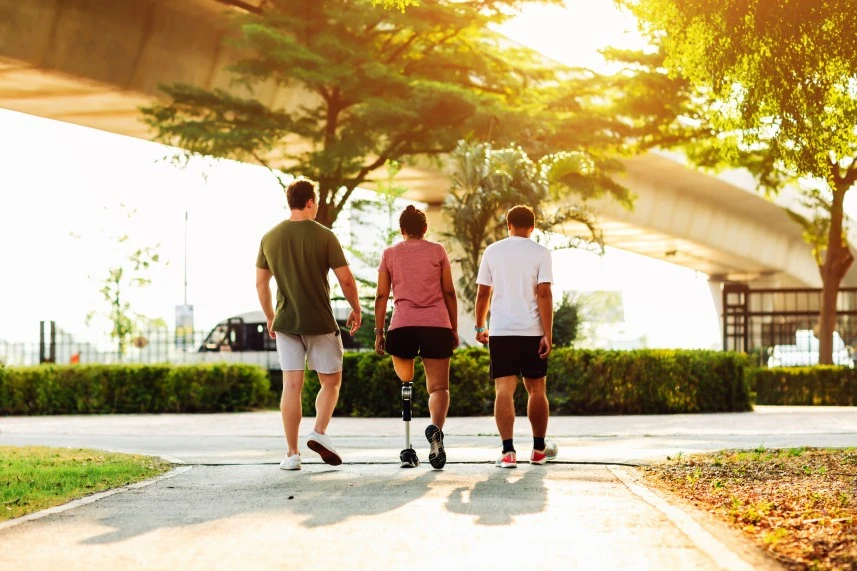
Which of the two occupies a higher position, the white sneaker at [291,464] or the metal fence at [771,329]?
the metal fence at [771,329]

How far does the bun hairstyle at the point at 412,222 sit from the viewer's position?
9.33m

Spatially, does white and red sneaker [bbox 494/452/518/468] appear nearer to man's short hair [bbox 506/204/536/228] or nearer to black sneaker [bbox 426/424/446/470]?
black sneaker [bbox 426/424/446/470]

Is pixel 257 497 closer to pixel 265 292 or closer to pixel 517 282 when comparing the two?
pixel 265 292

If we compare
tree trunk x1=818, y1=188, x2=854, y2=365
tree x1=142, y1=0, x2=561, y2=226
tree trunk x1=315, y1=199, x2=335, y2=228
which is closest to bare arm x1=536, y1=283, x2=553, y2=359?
tree x1=142, y1=0, x2=561, y2=226

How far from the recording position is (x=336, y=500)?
7.23 m

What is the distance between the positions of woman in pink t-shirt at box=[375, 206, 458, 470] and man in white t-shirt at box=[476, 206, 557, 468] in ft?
0.90

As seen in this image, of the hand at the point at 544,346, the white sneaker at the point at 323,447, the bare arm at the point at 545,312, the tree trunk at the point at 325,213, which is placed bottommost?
the white sneaker at the point at 323,447

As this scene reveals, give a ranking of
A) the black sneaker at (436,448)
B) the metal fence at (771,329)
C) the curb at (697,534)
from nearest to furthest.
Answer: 1. the curb at (697,534)
2. the black sneaker at (436,448)
3. the metal fence at (771,329)

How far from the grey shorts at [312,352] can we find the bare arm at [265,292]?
0.12m

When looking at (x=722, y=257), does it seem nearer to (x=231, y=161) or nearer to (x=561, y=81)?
(x=561, y=81)

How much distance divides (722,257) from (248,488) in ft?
156

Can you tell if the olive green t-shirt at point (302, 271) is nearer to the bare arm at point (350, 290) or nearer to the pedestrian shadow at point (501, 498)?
the bare arm at point (350, 290)

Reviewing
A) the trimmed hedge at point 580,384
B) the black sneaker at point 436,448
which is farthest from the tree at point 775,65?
the trimmed hedge at point 580,384

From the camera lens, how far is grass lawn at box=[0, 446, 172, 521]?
7.56 meters
